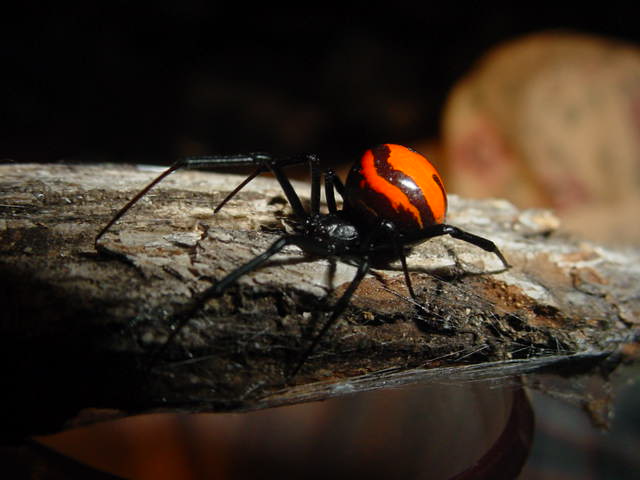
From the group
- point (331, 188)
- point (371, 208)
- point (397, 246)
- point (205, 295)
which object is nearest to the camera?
point (205, 295)

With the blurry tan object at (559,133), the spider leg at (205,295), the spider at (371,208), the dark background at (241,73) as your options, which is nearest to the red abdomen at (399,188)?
the spider at (371,208)

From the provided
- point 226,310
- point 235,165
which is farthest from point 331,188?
point 226,310

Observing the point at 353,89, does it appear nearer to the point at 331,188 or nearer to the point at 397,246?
the point at 331,188

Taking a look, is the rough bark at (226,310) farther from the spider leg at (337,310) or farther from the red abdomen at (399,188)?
the red abdomen at (399,188)

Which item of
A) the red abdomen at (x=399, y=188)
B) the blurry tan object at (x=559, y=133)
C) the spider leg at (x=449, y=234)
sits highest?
the blurry tan object at (x=559, y=133)

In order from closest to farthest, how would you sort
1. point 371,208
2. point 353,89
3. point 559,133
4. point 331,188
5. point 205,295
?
point 205,295 < point 371,208 < point 331,188 < point 559,133 < point 353,89

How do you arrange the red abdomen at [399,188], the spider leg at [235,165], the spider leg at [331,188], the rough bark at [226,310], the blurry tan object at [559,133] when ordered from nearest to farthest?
the rough bark at [226,310] → the spider leg at [235,165] → the red abdomen at [399,188] → the spider leg at [331,188] → the blurry tan object at [559,133]
